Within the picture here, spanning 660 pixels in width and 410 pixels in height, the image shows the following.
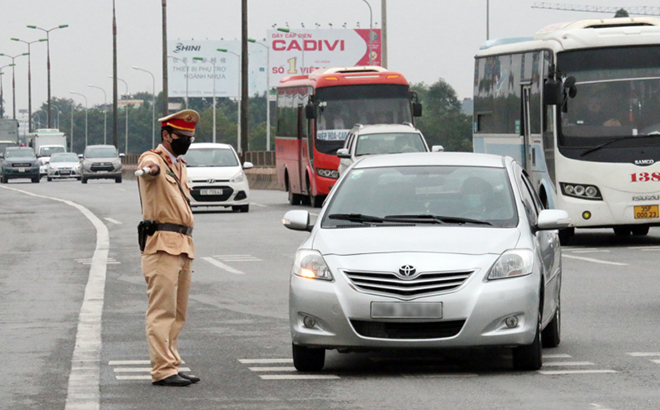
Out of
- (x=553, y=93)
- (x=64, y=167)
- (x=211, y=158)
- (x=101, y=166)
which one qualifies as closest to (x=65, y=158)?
(x=64, y=167)

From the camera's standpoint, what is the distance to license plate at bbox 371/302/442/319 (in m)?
8.57

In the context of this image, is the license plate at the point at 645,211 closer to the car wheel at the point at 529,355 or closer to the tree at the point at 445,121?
the car wheel at the point at 529,355

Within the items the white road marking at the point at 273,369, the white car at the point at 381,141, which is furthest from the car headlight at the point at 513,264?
the white car at the point at 381,141

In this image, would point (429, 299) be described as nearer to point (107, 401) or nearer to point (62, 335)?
point (107, 401)

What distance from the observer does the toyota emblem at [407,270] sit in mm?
8609

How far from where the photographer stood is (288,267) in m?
17.8

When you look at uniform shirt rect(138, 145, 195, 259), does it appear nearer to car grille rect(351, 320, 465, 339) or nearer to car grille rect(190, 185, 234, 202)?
car grille rect(351, 320, 465, 339)

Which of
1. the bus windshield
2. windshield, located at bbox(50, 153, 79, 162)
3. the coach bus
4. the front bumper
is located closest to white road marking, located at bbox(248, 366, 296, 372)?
the front bumper

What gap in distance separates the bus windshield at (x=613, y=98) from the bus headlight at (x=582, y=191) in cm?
59

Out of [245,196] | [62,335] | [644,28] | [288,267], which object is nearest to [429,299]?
[62,335]

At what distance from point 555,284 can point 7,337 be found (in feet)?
13.5

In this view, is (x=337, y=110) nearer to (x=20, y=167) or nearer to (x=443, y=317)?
(x=443, y=317)

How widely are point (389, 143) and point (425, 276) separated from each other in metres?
22.8

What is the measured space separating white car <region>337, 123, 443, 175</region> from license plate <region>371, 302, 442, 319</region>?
21.9 meters
